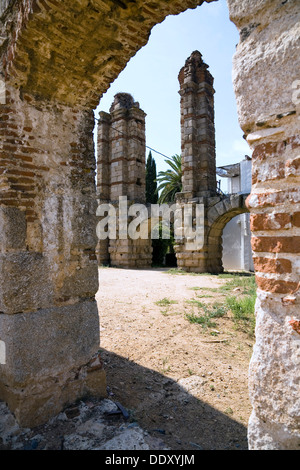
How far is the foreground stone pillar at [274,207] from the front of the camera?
1.12m

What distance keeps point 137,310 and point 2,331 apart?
3.50 metres

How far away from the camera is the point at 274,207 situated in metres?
1.18

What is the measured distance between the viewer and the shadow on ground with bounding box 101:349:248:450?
2.19 m

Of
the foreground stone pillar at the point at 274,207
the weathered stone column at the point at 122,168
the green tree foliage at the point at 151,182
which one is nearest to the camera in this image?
the foreground stone pillar at the point at 274,207

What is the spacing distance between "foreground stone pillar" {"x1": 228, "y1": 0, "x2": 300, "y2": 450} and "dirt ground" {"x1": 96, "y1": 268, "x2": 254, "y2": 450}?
1285 millimetres

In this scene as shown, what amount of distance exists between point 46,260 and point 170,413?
1.69m

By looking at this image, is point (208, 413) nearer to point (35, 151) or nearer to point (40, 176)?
point (40, 176)

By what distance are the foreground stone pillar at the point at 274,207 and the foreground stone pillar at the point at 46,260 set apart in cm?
167

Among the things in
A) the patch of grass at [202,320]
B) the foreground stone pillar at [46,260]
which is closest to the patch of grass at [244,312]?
the patch of grass at [202,320]

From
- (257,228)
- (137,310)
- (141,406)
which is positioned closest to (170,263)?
(137,310)

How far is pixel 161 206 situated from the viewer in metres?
13.6

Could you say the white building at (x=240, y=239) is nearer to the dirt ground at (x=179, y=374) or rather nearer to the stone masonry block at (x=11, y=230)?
the dirt ground at (x=179, y=374)

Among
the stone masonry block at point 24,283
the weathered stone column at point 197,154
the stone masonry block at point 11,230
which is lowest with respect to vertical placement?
the stone masonry block at point 24,283

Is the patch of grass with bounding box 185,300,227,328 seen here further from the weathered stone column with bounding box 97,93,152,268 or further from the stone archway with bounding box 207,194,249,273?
the weathered stone column with bounding box 97,93,152,268
